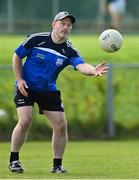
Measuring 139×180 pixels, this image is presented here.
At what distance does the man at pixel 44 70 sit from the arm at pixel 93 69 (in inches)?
0.8

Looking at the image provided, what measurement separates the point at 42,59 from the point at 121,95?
7.67 metres

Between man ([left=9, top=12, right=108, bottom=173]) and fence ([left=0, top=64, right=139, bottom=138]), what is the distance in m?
7.05

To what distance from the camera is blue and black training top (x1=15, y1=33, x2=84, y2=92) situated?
40.8 ft

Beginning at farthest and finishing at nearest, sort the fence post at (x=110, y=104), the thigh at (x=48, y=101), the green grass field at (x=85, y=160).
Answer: the fence post at (x=110, y=104) → the thigh at (x=48, y=101) → the green grass field at (x=85, y=160)

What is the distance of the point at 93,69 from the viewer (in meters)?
12.1

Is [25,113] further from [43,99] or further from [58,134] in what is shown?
[58,134]

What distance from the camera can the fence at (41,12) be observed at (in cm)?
2995

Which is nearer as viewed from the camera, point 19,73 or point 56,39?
point 19,73

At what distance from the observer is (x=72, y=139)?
19.3 meters

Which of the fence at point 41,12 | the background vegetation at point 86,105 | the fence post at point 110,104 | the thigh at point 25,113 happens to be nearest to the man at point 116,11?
the fence at point 41,12

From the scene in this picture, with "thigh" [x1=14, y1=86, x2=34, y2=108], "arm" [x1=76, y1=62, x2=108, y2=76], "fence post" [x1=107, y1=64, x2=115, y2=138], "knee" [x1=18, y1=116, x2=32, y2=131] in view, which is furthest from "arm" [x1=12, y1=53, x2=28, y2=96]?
"fence post" [x1=107, y1=64, x2=115, y2=138]

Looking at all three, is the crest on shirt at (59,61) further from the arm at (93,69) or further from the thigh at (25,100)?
the thigh at (25,100)

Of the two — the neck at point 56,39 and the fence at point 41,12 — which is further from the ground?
the fence at point 41,12

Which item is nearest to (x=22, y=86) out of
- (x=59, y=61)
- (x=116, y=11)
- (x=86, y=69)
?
(x=59, y=61)
